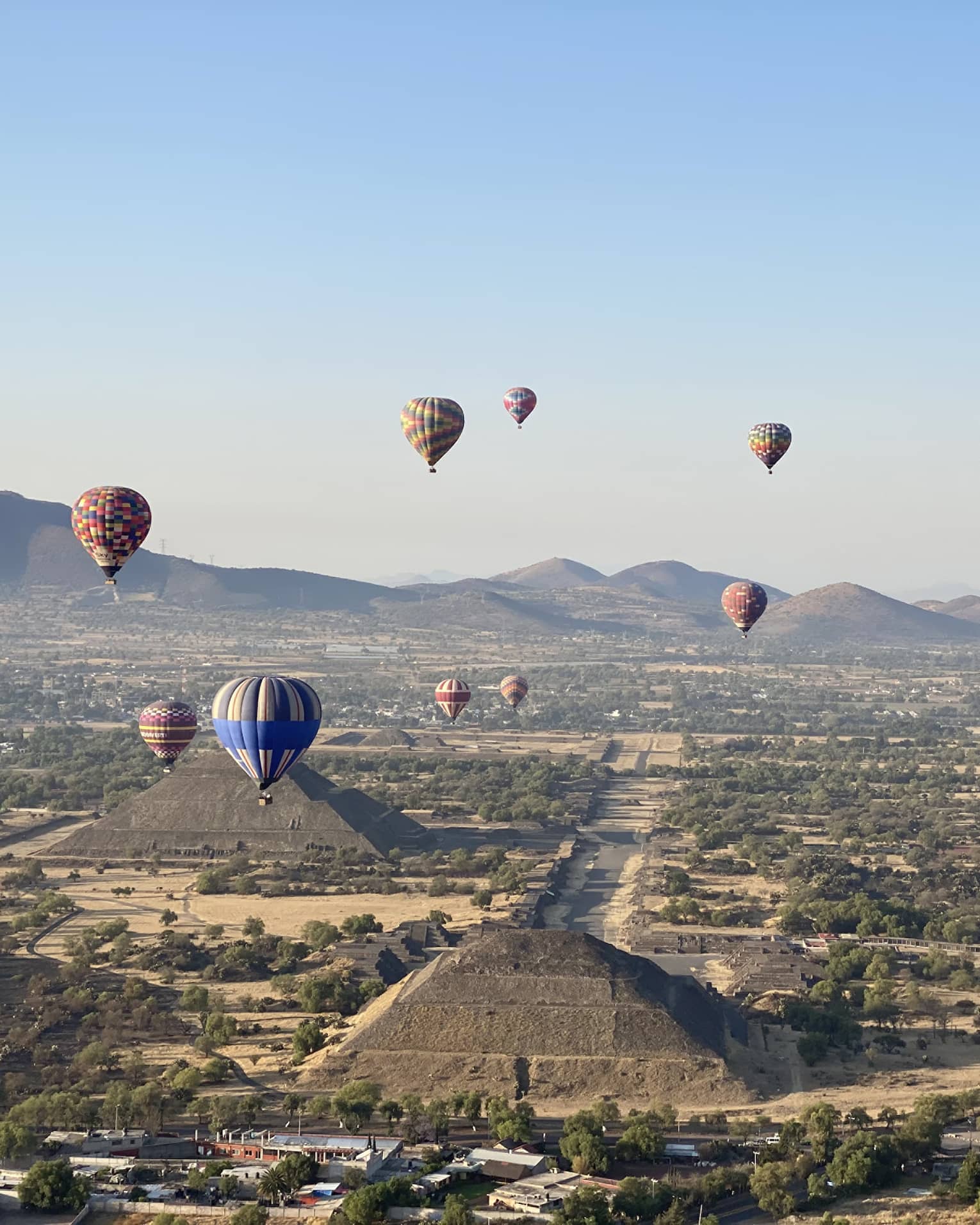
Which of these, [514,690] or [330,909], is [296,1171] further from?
[514,690]

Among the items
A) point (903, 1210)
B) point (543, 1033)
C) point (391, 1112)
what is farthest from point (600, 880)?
point (903, 1210)

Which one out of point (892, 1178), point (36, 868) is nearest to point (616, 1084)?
point (892, 1178)

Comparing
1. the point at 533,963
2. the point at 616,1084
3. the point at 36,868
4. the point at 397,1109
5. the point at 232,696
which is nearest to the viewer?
the point at 397,1109

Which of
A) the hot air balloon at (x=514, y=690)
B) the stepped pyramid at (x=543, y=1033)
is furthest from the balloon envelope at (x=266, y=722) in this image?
the hot air balloon at (x=514, y=690)

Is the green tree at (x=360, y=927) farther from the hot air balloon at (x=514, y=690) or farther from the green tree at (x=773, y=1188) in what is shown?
the hot air balloon at (x=514, y=690)

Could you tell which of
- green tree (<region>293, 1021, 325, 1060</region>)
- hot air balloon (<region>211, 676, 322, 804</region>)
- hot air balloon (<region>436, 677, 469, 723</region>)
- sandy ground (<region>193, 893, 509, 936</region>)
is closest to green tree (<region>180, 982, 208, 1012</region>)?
green tree (<region>293, 1021, 325, 1060</region>)

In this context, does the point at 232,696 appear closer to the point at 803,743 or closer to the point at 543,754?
the point at 543,754

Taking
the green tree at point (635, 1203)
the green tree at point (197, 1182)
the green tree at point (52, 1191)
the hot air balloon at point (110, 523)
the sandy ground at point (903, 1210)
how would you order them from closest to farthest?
1. the green tree at point (635, 1203)
2. the sandy ground at point (903, 1210)
3. the green tree at point (52, 1191)
4. the green tree at point (197, 1182)
5. the hot air balloon at point (110, 523)
